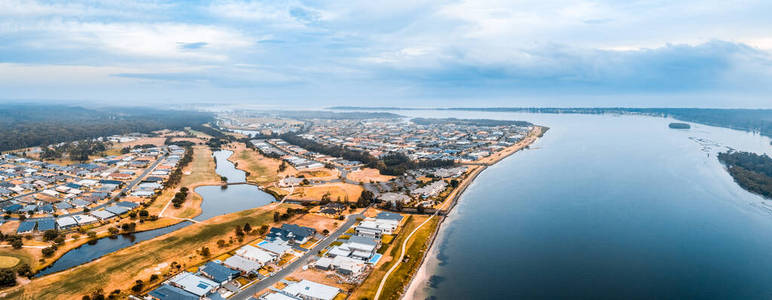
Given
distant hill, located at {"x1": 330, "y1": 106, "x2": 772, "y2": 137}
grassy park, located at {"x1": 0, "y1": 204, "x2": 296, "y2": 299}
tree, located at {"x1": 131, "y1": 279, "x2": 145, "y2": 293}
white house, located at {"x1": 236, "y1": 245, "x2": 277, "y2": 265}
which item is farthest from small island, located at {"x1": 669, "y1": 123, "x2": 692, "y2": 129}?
tree, located at {"x1": 131, "y1": 279, "x2": 145, "y2": 293}

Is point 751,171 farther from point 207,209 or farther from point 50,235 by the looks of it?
point 50,235

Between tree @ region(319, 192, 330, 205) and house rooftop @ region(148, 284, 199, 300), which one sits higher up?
tree @ region(319, 192, 330, 205)

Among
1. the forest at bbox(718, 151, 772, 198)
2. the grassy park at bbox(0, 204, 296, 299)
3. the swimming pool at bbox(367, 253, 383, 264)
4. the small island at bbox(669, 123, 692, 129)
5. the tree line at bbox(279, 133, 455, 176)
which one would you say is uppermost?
the small island at bbox(669, 123, 692, 129)

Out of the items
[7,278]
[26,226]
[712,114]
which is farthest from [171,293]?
[712,114]

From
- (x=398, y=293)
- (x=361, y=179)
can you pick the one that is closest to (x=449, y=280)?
(x=398, y=293)

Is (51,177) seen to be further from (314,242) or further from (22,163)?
(314,242)

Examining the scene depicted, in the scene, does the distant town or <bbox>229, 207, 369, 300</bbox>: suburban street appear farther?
the distant town

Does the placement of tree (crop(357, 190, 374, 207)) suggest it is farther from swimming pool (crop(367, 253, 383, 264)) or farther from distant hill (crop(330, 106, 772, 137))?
distant hill (crop(330, 106, 772, 137))
